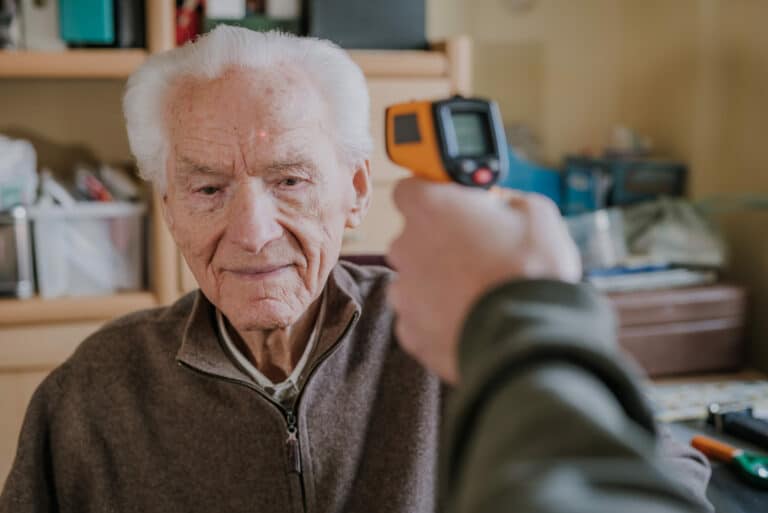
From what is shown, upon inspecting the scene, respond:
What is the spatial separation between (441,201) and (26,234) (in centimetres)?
175

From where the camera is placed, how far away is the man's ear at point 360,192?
4.06 ft

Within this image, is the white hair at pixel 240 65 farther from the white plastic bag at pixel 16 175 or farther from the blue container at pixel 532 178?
the blue container at pixel 532 178

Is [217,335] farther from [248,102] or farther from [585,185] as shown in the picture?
[585,185]

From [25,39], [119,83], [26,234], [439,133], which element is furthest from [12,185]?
[439,133]

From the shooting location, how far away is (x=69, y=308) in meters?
2.09

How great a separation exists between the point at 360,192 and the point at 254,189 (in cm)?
19

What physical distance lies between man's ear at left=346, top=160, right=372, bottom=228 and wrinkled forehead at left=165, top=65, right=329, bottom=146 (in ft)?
0.39

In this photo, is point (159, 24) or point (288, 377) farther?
point (159, 24)

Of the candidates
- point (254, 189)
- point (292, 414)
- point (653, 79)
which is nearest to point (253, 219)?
point (254, 189)

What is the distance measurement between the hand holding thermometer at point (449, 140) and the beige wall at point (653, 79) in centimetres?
204

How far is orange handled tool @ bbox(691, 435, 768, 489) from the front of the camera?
1.12 m

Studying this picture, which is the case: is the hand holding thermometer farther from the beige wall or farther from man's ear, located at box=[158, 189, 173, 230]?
the beige wall

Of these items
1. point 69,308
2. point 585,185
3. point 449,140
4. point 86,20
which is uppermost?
point 86,20

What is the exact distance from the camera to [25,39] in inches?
81.6
